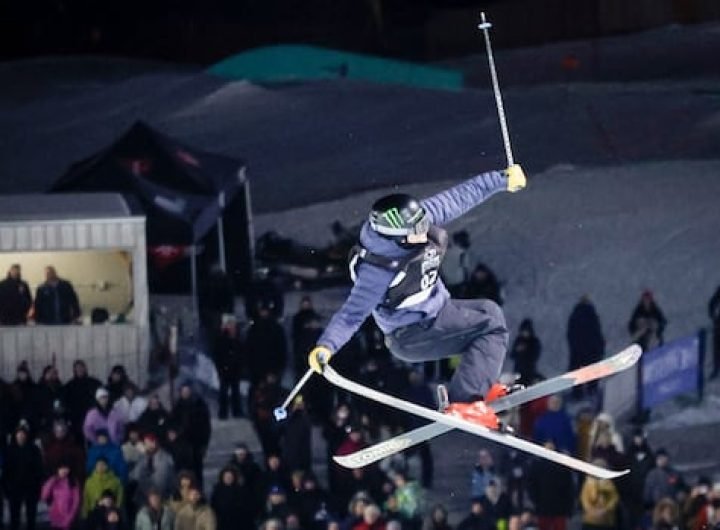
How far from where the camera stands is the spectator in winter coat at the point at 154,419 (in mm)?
10992

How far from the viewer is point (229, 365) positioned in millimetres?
11148

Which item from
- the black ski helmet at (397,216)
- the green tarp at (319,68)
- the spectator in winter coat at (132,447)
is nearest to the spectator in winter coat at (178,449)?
the spectator in winter coat at (132,447)

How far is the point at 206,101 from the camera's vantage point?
37.7 feet

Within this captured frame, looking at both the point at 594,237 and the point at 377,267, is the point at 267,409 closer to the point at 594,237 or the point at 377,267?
the point at 594,237

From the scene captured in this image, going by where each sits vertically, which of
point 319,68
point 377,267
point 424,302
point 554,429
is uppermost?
point 319,68

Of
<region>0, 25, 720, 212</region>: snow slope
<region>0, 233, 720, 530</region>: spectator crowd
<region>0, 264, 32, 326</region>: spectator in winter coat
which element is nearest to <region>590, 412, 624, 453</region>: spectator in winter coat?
<region>0, 233, 720, 530</region>: spectator crowd

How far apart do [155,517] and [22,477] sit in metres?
0.75

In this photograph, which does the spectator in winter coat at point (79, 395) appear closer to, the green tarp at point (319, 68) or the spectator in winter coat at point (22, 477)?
the spectator in winter coat at point (22, 477)

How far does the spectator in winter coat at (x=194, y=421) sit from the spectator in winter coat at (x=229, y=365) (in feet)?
0.33

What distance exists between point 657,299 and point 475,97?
1509 mm

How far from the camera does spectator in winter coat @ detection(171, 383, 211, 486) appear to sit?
11.0 m

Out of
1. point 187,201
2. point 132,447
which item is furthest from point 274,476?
point 187,201

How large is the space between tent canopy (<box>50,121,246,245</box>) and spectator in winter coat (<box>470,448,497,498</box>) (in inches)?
77.3

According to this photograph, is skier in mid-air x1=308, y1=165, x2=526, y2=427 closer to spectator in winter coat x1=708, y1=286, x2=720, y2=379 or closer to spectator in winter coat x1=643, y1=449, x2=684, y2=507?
spectator in winter coat x1=643, y1=449, x2=684, y2=507
